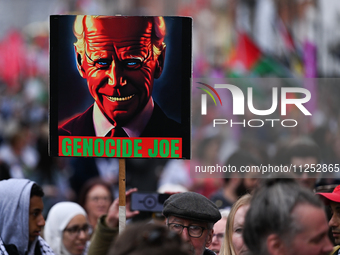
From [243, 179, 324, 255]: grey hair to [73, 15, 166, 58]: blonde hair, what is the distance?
5.67 ft

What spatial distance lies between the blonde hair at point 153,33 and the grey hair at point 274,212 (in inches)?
68.1

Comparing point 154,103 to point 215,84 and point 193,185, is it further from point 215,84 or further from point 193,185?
point 193,185

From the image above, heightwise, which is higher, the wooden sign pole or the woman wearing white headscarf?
the wooden sign pole

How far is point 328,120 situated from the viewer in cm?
600

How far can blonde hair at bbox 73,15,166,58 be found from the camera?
3.88 metres

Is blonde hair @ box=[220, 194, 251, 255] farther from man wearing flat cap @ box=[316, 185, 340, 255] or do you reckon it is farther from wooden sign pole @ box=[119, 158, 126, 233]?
wooden sign pole @ box=[119, 158, 126, 233]

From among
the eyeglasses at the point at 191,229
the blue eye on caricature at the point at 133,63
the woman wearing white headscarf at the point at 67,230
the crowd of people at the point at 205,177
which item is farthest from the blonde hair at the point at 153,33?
the woman wearing white headscarf at the point at 67,230

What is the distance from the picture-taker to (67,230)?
219 inches

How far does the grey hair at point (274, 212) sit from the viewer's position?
2.22 metres

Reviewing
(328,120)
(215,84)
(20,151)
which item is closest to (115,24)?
(215,84)

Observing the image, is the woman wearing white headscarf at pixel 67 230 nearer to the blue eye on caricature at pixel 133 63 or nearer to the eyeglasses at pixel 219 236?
the eyeglasses at pixel 219 236

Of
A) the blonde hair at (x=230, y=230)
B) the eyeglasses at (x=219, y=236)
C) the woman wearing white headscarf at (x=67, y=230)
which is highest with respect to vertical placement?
the blonde hair at (x=230, y=230)

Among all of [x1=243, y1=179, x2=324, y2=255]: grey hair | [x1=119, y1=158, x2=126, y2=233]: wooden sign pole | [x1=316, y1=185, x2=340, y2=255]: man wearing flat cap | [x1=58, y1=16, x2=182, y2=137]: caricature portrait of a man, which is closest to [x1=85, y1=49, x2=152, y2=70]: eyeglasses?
[x1=58, y1=16, x2=182, y2=137]: caricature portrait of a man

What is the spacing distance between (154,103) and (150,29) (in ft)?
1.46
